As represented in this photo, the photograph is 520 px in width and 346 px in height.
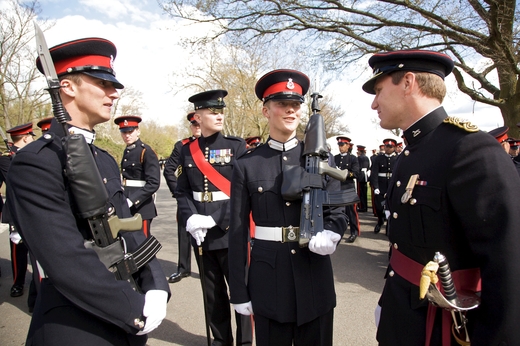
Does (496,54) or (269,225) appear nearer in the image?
(269,225)

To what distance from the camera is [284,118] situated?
7.84ft

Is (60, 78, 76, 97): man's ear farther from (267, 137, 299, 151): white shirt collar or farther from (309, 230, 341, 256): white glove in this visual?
(309, 230, 341, 256): white glove

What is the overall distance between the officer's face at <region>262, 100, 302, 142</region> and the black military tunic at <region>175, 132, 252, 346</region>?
89 centimetres

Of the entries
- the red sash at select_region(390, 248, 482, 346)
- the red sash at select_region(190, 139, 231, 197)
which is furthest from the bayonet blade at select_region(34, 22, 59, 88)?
the red sash at select_region(190, 139, 231, 197)

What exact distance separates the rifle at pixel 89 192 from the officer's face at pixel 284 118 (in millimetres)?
1169

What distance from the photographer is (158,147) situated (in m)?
43.7

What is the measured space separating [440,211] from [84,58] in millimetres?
1781

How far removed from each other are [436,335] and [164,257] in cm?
534

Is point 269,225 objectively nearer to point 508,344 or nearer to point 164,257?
point 508,344

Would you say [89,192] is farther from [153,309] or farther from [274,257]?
[274,257]

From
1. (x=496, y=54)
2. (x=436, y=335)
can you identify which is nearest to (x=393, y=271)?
(x=436, y=335)

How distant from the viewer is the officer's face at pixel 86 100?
5.54ft

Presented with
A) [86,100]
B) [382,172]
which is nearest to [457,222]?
[86,100]

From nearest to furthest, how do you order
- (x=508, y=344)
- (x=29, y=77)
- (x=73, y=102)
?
1. (x=508, y=344)
2. (x=73, y=102)
3. (x=29, y=77)
